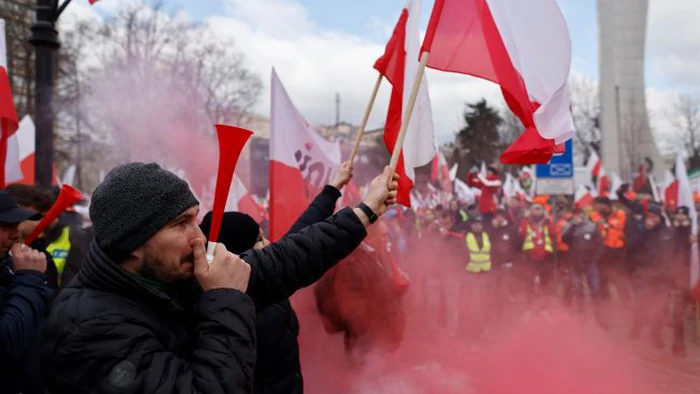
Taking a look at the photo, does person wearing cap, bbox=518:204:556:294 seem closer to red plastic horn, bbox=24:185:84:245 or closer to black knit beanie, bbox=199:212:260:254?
black knit beanie, bbox=199:212:260:254

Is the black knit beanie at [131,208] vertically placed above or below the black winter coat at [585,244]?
above

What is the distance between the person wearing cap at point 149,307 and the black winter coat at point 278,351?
105cm

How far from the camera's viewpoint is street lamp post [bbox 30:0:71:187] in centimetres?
508

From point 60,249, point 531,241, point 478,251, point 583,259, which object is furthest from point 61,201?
point 531,241

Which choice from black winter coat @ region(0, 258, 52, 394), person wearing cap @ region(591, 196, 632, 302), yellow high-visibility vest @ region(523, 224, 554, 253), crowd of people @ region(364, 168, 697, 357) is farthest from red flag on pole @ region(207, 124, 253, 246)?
yellow high-visibility vest @ region(523, 224, 554, 253)

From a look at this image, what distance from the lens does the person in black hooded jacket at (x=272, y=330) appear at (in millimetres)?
2729

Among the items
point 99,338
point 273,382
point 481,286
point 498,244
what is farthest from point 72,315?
point 498,244

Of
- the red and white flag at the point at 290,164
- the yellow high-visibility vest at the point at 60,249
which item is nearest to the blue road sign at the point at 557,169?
the red and white flag at the point at 290,164

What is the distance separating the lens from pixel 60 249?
14.3 feet

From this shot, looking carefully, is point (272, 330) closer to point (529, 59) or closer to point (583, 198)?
point (529, 59)

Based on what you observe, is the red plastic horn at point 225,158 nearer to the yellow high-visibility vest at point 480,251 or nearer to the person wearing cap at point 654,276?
the person wearing cap at point 654,276

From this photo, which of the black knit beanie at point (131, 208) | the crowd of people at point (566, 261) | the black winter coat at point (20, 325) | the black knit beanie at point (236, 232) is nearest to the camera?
the black knit beanie at point (131, 208)

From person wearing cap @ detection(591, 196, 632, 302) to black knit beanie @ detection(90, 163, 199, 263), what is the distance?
9.19 m

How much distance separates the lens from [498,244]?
10305 mm
